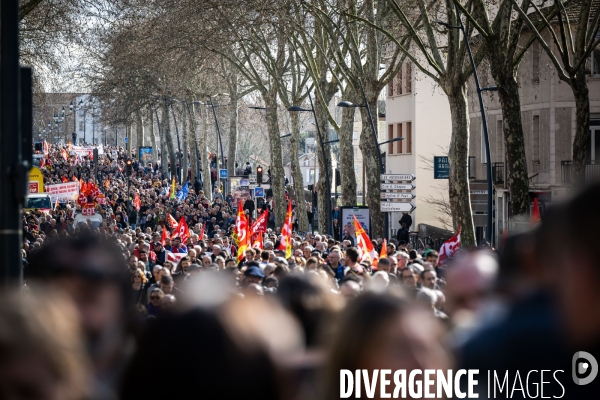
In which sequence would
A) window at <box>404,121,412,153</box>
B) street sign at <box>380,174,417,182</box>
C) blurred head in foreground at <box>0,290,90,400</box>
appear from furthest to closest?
1. window at <box>404,121,412,153</box>
2. street sign at <box>380,174,417,182</box>
3. blurred head in foreground at <box>0,290,90,400</box>

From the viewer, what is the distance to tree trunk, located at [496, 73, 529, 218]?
25.1 m

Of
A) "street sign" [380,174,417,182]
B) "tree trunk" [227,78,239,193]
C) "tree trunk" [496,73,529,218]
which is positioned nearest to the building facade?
"street sign" [380,174,417,182]

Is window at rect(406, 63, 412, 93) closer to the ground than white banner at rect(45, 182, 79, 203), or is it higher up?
higher up

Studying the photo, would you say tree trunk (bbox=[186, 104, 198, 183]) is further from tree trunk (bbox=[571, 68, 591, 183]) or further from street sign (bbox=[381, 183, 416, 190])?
tree trunk (bbox=[571, 68, 591, 183])

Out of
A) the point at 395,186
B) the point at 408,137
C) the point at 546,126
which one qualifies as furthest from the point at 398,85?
the point at 395,186

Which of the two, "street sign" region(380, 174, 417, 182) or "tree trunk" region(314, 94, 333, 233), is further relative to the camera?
"tree trunk" region(314, 94, 333, 233)

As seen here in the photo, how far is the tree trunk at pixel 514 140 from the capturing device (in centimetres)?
2512

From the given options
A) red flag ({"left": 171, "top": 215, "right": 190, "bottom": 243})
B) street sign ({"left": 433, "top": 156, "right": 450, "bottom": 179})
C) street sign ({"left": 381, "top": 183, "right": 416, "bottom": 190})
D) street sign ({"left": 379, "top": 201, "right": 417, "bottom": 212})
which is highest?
street sign ({"left": 433, "top": 156, "right": 450, "bottom": 179})

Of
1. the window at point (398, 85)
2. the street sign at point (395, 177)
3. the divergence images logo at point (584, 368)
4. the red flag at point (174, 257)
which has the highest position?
the window at point (398, 85)

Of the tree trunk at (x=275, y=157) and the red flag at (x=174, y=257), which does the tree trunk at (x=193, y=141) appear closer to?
the tree trunk at (x=275, y=157)

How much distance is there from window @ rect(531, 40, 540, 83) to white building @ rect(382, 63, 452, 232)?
12.9 metres

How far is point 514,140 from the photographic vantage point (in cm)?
2541

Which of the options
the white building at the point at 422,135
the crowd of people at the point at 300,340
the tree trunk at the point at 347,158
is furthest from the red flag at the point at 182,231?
the white building at the point at 422,135

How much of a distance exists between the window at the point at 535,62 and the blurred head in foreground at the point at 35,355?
4265 centimetres
